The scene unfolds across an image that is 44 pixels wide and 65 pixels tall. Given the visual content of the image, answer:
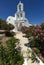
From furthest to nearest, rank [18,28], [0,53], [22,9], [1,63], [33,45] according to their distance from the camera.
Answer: [22,9] < [18,28] < [33,45] < [0,53] < [1,63]

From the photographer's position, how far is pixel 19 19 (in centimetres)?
4328

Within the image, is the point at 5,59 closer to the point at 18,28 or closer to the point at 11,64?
the point at 11,64

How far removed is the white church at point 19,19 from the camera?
1617 inches

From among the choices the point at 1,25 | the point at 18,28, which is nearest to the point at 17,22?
the point at 18,28

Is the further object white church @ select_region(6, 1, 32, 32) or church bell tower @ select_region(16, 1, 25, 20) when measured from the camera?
church bell tower @ select_region(16, 1, 25, 20)

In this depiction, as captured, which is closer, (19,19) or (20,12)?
(19,19)

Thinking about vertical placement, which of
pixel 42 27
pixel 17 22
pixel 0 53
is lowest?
pixel 0 53

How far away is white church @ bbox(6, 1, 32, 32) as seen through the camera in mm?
41084

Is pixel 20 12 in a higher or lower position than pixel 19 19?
higher

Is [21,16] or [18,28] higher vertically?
[21,16]

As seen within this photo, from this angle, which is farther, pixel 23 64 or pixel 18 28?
pixel 18 28

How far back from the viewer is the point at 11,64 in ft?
32.4

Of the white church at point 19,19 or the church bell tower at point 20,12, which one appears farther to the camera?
the church bell tower at point 20,12

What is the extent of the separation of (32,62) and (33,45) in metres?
5.37
